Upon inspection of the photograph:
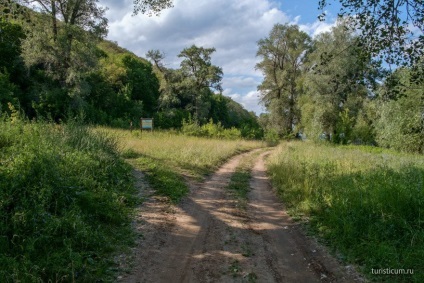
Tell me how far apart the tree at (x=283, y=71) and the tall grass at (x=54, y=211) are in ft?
133

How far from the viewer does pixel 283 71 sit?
45656 millimetres

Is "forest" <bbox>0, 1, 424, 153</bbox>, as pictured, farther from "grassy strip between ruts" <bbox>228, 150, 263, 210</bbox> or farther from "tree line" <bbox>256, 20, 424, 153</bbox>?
"grassy strip between ruts" <bbox>228, 150, 263, 210</bbox>

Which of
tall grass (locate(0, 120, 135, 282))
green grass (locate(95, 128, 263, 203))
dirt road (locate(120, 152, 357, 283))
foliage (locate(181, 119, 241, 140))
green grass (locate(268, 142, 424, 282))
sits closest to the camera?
tall grass (locate(0, 120, 135, 282))

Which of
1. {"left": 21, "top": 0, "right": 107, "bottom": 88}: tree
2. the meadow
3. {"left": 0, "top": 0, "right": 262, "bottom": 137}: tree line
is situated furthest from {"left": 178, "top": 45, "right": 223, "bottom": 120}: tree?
the meadow

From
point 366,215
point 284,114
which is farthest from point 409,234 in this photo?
point 284,114

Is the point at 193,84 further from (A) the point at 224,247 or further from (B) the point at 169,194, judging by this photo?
(A) the point at 224,247

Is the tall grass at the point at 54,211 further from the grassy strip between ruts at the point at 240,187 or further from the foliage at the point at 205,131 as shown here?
the foliage at the point at 205,131

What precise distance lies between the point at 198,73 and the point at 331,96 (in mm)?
18304

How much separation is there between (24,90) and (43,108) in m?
4.48

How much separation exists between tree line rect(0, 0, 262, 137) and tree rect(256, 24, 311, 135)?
210 inches

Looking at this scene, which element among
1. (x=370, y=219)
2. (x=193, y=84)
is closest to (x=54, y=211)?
(x=370, y=219)

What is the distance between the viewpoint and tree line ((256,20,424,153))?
63.6ft

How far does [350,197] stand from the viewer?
24.5 ft

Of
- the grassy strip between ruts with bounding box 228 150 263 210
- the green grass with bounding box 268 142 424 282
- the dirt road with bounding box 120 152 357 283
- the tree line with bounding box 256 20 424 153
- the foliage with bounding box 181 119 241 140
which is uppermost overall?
the tree line with bounding box 256 20 424 153
